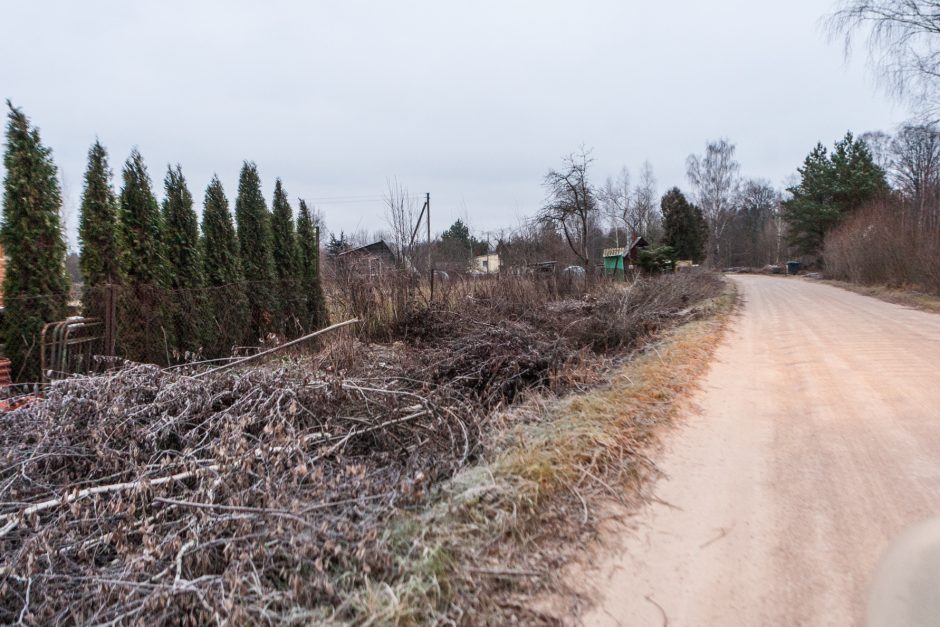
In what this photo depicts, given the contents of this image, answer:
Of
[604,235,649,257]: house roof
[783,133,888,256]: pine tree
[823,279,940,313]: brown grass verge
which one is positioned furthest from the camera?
[783,133,888,256]: pine tree

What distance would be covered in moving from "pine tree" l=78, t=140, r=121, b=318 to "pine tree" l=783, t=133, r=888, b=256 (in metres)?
47.2

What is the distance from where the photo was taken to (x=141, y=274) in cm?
823

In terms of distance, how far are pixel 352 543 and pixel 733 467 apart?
2655 mm

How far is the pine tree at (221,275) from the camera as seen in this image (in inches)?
357

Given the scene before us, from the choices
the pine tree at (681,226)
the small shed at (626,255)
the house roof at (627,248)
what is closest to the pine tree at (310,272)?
the small shed at (626,255)

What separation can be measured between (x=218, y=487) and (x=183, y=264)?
7.47m

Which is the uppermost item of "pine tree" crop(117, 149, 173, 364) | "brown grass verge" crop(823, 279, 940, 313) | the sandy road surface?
→ "pine tree" crop(117, 149, 173, 364)

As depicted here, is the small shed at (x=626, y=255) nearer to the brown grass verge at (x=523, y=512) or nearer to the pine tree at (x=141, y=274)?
the pine tree at (x=141, y=274)

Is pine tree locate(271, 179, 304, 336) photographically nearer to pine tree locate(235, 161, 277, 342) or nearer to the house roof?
pine tree locate(235, 161, 277, 342)

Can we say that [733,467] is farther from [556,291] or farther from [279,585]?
[556,291]

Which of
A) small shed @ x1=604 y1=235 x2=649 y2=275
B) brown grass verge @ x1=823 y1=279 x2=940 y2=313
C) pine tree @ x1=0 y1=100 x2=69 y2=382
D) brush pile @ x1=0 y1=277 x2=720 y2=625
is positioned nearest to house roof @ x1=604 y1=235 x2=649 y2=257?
small shed @ x1=604 y1=235 x2=649 y2=275

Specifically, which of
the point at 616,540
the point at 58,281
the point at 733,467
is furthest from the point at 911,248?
the point at 58,281

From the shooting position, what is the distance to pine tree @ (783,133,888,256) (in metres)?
40.2

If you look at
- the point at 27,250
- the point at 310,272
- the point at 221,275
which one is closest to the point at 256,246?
the point at 221,275
